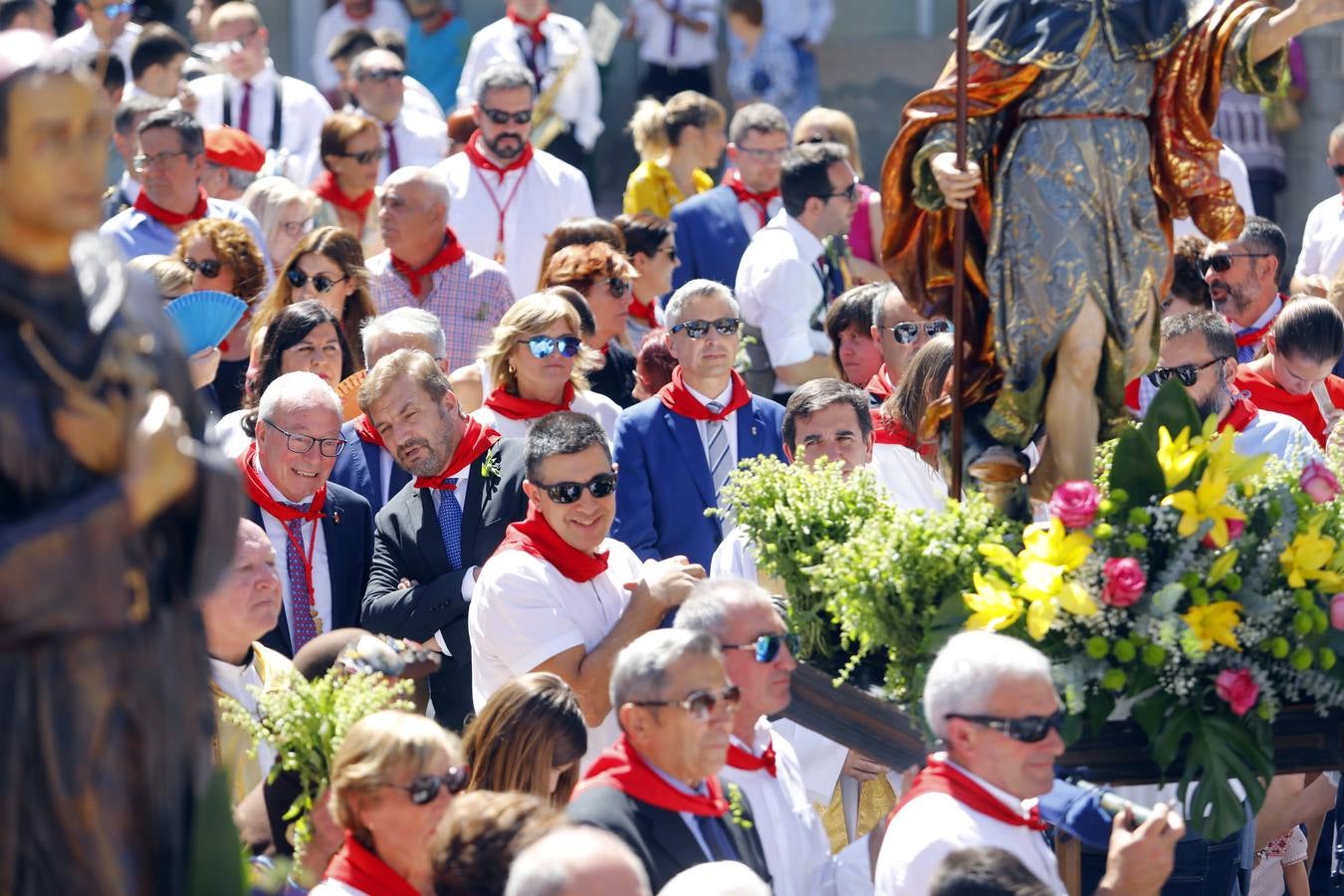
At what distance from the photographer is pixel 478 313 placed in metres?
9.41

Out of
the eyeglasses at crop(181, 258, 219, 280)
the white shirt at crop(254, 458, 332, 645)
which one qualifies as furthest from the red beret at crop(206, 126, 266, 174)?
the white shirt at crop(254, 458, 332, 645)

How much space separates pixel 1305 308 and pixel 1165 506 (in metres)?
3.17

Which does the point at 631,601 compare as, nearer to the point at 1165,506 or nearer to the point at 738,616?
the point at 738,616

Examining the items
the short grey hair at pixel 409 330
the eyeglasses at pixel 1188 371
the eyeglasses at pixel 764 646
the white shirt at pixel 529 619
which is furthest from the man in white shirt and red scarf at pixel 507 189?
the eyeglasses at pixel 764 646

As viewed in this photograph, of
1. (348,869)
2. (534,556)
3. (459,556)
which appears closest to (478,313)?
(459,556)

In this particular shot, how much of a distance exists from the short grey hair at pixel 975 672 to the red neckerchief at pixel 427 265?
4914 mm

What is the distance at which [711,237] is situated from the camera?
34.5 feet

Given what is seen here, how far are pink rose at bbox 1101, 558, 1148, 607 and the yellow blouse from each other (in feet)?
21.9

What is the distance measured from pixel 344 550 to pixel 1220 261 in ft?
14.5

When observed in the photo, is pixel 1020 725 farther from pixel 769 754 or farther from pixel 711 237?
pixel 711 237

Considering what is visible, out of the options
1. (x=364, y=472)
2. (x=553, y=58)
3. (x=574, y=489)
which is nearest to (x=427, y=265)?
(x=364, y=472)

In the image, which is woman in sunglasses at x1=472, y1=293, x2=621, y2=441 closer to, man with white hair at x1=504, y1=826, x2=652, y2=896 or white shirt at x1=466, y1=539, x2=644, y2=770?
white shirt at x1=466, y1=539, x2=644, y2=770

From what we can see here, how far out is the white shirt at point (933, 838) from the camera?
4.76 metres

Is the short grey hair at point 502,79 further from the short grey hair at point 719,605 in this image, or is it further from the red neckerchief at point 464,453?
the short grey hair at point 719,605
